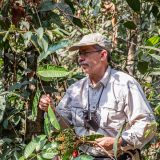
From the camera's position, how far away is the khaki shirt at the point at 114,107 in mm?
2742

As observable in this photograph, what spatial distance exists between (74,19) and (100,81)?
0.66m

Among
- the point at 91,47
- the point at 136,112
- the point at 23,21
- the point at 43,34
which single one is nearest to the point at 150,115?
the point at 136,112

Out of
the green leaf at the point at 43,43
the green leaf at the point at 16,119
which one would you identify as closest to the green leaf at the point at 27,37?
the green leaf at the point at 43,43

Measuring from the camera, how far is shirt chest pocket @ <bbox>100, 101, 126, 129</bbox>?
2842 millimetres

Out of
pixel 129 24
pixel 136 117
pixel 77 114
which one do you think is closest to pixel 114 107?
pixel 136 117

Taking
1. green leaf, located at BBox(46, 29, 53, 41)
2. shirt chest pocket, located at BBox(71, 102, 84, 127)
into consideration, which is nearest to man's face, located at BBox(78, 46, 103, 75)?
shirt chest pocket, located at BBox(71, 102, 84, 127)

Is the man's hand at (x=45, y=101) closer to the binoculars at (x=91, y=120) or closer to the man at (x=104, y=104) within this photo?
the man at (x=104, y=104)

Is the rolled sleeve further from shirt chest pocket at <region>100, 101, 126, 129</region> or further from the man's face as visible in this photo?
the man's face

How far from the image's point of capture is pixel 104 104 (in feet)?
9.46

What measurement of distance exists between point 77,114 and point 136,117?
436 mm

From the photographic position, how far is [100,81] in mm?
2941

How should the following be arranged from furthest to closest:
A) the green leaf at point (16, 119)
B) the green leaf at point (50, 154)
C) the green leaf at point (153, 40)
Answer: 1. the green leaf at point (16, 119)
2. the green leaf at point (153, 40)
3. the green leaf at point (50, 154)

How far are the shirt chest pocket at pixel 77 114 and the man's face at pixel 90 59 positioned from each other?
0.77ft

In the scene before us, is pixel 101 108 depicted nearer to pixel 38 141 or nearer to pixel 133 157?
pixel 133 157
